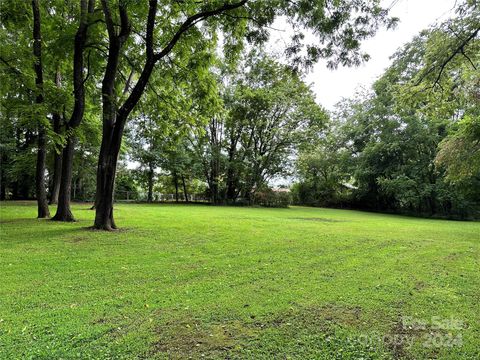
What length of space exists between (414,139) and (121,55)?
21672 millimetres

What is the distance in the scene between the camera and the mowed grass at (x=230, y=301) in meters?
2.60

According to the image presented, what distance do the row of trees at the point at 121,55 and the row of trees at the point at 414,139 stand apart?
1797 millimetres

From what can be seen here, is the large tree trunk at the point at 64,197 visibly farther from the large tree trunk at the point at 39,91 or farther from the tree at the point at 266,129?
the tree at the point at 266,129

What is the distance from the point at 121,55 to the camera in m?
9.44

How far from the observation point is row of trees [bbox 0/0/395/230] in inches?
252

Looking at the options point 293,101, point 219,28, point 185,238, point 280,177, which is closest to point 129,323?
point 185,238

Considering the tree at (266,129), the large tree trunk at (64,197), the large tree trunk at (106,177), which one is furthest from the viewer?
the tree at (266,129)

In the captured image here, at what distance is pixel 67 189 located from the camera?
32.0 feet

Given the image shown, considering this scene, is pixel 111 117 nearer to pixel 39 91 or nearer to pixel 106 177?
pixel 106 177

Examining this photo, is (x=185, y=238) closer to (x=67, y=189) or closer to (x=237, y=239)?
(x=237, y=239)

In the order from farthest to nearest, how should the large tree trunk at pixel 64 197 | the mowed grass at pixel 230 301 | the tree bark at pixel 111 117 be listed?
the large tree trunk at pixel 64 197 → the tree bark at pixel 111 117 → the mowed grass at pixel 230 301

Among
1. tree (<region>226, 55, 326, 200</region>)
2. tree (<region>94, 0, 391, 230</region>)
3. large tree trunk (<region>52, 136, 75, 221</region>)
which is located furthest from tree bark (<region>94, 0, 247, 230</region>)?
tree (<region>226, 55, 326, 200</region>)

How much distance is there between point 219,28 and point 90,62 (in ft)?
15.4

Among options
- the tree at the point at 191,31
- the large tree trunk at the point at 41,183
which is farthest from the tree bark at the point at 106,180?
the large tree trunk at the point at 41,183
